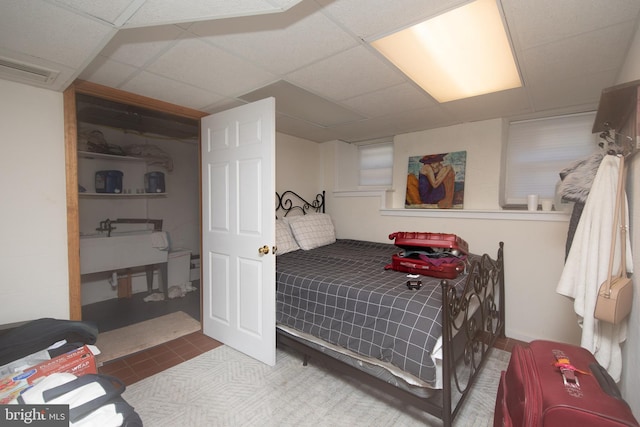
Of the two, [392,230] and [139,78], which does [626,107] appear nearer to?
[392,230]

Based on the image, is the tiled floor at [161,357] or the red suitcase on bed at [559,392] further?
the tiled floor at [161,357]

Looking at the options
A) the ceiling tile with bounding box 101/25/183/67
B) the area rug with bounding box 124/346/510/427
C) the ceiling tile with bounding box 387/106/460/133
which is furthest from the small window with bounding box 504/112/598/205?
the ceiling tile with bounding box 101/25/183/67

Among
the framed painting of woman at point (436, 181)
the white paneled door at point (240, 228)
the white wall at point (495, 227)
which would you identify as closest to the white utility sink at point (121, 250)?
the white paneled door at point (240, 228)

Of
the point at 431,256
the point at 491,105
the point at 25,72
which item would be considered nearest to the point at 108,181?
the point at 25,72

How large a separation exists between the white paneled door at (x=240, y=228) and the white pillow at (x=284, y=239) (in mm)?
641

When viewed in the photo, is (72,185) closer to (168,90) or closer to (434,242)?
(168,90)

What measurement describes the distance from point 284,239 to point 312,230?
1.43 feet

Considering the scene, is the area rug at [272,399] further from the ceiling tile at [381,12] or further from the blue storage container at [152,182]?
the blue storage container at [152,182]

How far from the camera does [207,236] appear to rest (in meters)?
2.74

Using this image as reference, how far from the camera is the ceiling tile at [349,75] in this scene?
5.69 ft

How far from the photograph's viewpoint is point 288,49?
163 cm

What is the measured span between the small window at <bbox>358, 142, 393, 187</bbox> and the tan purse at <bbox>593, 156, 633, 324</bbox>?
2574 millimetres

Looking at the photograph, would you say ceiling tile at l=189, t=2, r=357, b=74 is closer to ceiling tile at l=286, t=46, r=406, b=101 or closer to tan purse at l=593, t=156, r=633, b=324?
ceiling tile at l=286, t=46, r=406, b=101

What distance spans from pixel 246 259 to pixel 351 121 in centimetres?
183
